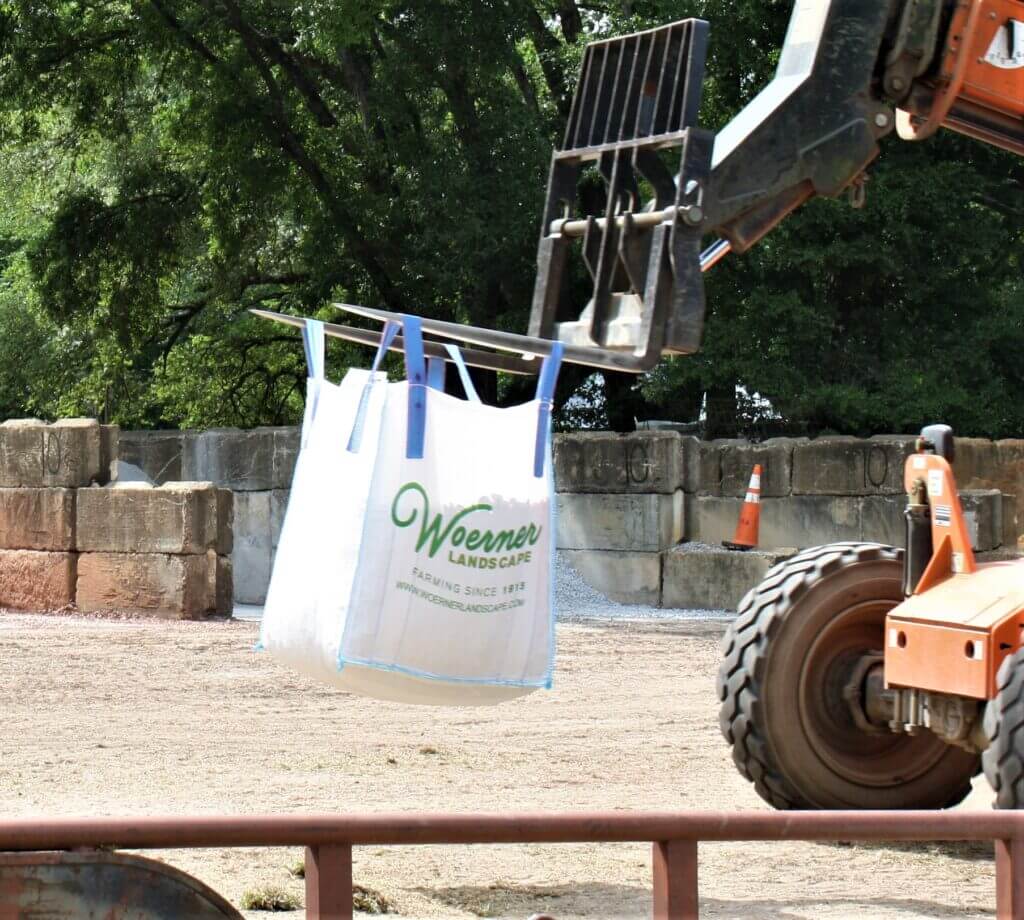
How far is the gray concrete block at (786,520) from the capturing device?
16797mm

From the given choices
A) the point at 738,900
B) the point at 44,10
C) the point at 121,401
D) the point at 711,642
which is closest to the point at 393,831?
the point at 738,900

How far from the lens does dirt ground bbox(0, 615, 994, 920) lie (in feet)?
19.4

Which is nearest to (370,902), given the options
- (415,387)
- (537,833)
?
(415,387)

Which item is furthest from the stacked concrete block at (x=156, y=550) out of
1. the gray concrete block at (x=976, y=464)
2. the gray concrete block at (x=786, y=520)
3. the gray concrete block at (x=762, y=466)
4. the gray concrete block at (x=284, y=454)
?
the gray concrete block at (x=976, y=464)

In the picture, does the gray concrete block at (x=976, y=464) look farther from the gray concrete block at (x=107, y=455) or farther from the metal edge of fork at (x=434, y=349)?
the metal edge of fork at (x=434, y=349)

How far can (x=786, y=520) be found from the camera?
17125mm

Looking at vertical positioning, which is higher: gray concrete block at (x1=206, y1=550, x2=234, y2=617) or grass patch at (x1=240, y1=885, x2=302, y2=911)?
gray concrete block at (x1=206, y1=550, x2=234, y2=617)

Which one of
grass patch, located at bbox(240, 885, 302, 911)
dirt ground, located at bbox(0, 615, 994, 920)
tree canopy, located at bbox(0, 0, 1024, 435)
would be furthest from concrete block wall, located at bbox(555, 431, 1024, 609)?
grass patch, located at bbox(240, 885, 302, 911)

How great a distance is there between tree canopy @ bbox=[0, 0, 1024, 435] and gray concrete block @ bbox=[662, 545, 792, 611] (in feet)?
12.3

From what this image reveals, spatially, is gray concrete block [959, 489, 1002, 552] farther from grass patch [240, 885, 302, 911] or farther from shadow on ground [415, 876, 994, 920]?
grass patch [240, 885, 302, 911]

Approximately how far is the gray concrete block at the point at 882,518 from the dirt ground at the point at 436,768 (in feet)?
11.2

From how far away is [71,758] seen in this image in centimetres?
852

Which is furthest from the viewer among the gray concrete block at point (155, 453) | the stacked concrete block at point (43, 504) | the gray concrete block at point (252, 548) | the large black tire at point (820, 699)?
the gray concrete block at point (155, 453)

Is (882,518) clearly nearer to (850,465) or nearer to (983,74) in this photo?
(850,465)
